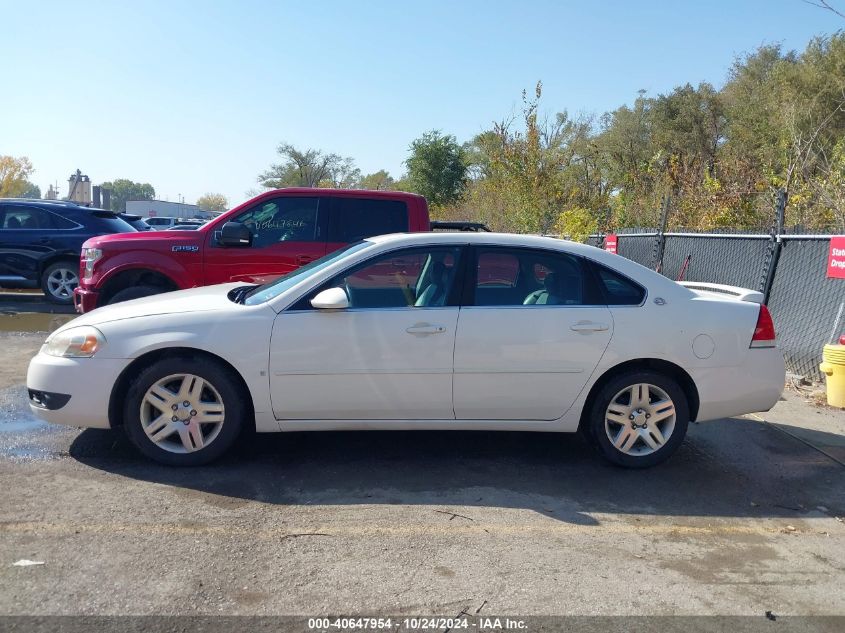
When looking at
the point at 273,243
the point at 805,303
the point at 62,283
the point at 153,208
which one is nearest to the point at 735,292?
the point at 805,303

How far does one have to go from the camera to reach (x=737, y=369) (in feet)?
16.9

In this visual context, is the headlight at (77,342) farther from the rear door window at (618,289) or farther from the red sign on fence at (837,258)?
the red sign on fence at (837,258)

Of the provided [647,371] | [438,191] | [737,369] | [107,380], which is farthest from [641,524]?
[438,191]

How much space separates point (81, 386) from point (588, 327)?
3285 millimetres

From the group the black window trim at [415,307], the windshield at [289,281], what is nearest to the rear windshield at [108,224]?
the windshield at [289,281]

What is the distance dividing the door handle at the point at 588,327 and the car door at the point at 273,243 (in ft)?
13.1

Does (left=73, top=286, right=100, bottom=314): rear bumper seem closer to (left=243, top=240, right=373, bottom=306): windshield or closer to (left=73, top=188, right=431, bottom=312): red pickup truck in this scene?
Answer: (left=73, top=188, right=431, bottom=312): red pickup truck

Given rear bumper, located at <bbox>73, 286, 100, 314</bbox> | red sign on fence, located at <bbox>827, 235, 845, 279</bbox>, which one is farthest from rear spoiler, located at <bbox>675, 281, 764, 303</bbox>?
rear bumper, located at <bbox>73, 286, 100, 314</bbox>

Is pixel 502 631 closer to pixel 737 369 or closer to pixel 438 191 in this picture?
pixel 737 369

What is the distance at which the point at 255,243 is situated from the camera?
27.5 feet

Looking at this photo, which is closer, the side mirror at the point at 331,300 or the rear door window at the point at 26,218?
the side mirror at the point at 331,300

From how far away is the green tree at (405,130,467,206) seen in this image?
41281 millimetres

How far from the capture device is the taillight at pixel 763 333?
5.18 metres

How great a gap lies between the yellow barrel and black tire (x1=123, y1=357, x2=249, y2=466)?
552 cm
